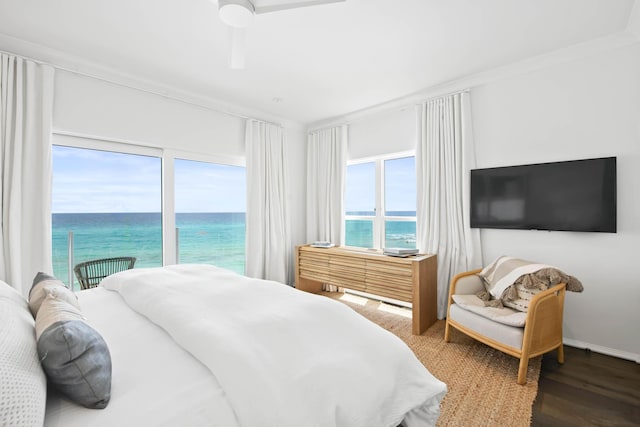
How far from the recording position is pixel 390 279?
3180 millimetres

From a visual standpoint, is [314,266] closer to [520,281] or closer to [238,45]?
[520,281]

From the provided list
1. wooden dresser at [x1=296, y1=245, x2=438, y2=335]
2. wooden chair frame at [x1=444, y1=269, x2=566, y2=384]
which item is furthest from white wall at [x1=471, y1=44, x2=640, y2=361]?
wooden dresser at [x1=296, y1=245, x2=438, y2=335]

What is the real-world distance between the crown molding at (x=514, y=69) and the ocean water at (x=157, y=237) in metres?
1.44

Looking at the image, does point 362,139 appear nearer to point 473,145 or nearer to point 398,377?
point 473,145

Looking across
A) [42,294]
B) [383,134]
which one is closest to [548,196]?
[383,134]

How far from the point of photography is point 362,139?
4164 millimetres

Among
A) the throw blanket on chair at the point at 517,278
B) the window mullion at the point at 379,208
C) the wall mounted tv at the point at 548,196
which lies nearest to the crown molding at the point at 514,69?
the window mullion at the point at 379,208

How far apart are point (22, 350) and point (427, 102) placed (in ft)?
12.2

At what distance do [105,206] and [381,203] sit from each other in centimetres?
329

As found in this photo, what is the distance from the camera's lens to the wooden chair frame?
204 centimetres

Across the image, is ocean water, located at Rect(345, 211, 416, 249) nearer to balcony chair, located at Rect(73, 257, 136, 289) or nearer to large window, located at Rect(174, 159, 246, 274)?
large window, located at Rect(174, 159, 246, 274)

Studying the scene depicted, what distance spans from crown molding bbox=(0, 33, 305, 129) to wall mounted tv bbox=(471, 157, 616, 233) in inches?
121

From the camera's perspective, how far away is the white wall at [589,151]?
233cm

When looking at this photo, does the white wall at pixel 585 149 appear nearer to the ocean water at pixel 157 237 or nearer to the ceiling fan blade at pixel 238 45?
the ocean water at pixel 157 237
